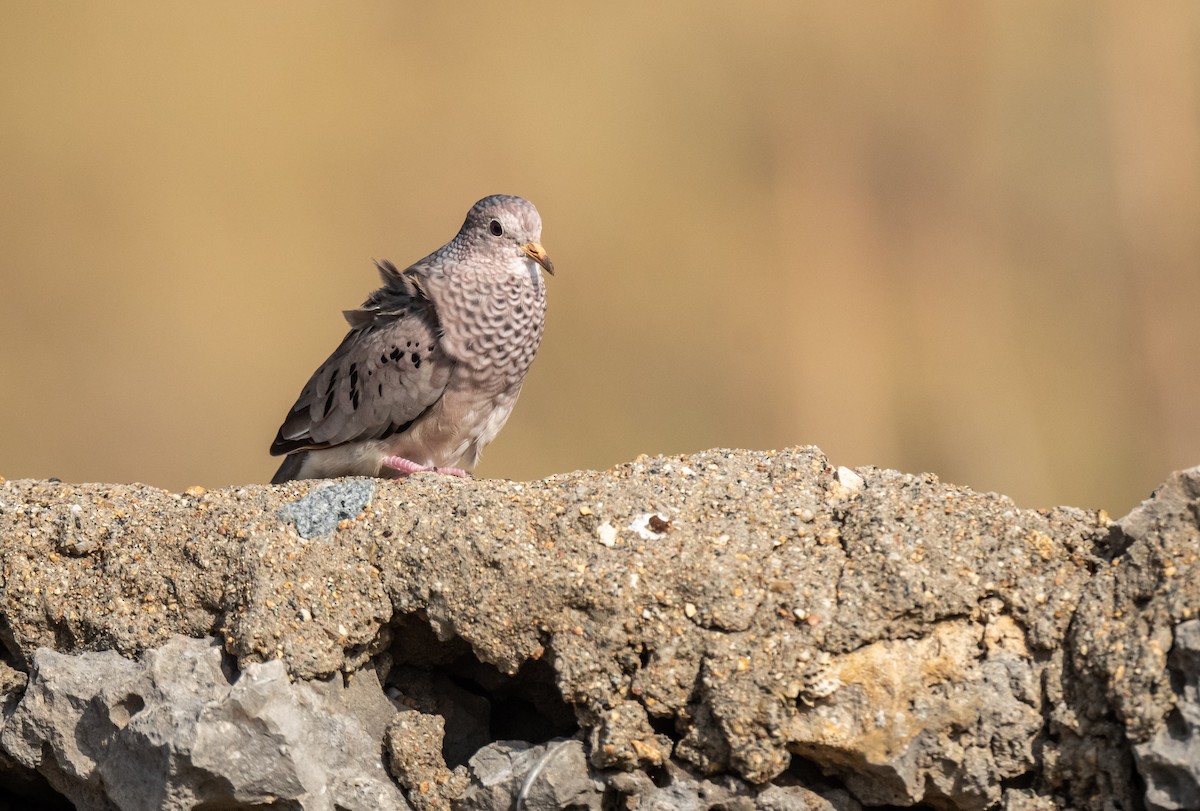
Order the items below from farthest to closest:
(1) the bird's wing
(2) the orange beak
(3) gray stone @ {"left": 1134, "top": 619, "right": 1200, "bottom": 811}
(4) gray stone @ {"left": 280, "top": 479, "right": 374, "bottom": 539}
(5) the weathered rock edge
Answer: (2) the orange beak, (1) the bird's wing, (4) gray stone @ {"left": 280, "top": 479, "right": 374, "bottom": 539}, (5) the weathered rock edge, (3) gray stone @ {"left": 1134, "top": 619, "right": 1200, "bottom": 811}

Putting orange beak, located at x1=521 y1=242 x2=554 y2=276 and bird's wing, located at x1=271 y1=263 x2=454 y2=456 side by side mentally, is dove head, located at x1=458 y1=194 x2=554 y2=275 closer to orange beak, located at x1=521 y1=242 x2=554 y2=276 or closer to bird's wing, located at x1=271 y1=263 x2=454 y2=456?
orange beak, located at x1=521 y1=242 x2=554 y2=276

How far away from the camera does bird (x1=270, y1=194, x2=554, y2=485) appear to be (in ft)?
19.3

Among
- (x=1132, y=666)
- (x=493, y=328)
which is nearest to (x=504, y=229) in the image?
(x=493, y=328)

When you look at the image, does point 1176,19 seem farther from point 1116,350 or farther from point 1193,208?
point 1116,350

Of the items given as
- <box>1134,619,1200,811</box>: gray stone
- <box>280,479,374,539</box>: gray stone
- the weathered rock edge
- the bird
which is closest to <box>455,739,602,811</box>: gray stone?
the weathered rock edge

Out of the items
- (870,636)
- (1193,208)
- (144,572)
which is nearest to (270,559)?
(144,572)

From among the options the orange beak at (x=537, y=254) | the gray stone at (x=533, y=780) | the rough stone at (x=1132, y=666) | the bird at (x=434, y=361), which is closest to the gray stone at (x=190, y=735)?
the gray stone at (x=533, y=780)

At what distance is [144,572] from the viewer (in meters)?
4.26

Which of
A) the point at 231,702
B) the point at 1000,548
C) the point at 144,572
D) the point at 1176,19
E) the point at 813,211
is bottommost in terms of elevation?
the point at 231,702

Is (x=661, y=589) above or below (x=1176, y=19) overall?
below

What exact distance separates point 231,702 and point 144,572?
0.70 m

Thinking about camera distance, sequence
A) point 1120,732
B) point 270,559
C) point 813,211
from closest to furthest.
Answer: point 1120,732 → point 270,559 → point 813,211

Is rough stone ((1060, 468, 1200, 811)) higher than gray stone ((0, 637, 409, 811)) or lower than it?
higher

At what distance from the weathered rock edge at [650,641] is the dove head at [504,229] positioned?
194 centimetres
